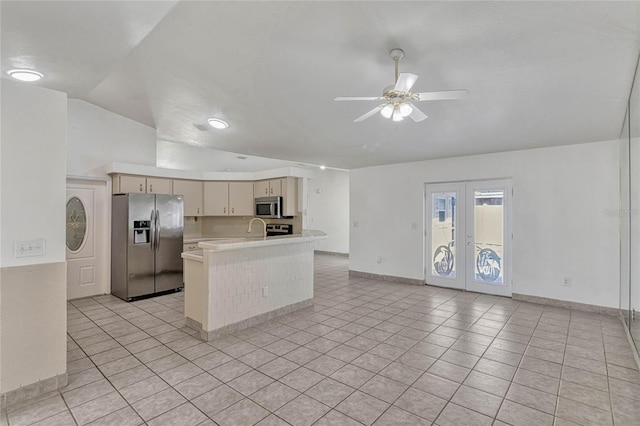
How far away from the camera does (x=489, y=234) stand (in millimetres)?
5516

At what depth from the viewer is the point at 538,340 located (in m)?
3.56

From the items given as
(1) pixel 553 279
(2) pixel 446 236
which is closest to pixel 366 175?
(2) pixel 446 236

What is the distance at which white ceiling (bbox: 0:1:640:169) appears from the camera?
202cm

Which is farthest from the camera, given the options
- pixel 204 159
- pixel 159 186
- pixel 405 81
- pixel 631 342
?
pixel 204 159

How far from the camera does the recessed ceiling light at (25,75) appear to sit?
2.44m

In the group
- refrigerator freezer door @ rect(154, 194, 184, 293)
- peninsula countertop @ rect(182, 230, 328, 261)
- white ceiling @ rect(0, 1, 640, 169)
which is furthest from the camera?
refrigerator freezer door @ rect(154, 194, 184, 293)

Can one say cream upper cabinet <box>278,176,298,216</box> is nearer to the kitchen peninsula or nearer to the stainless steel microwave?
the stainless steel microwave

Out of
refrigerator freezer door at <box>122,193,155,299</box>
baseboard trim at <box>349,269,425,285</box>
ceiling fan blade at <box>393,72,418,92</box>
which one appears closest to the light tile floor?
refrigerator freezer door at <box>122,193,155,299</box>

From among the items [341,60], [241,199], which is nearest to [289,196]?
[241,199]

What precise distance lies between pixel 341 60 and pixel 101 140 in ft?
14.8

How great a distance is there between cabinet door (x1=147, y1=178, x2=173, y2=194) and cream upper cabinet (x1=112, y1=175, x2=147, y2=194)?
88mm

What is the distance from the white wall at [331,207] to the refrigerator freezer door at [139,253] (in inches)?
241

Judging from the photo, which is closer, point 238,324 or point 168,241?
point 238,324

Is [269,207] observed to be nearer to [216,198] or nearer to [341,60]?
[216,198]
